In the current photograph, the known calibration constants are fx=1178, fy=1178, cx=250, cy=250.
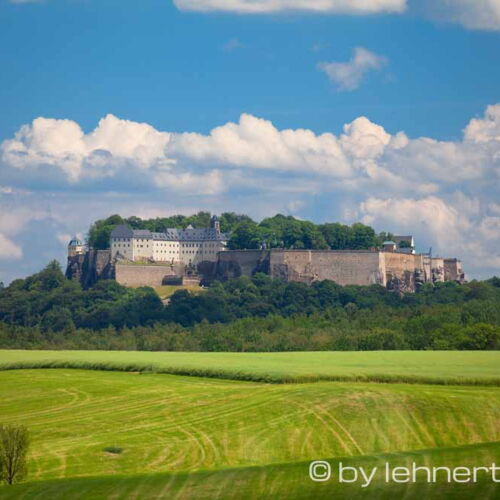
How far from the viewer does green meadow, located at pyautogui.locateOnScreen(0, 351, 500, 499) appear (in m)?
24.8

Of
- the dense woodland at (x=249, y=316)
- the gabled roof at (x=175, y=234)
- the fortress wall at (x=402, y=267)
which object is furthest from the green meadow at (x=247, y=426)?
the gabled roof at (x=175, y=234)

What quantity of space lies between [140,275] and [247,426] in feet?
330

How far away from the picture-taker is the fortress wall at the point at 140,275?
13400cm

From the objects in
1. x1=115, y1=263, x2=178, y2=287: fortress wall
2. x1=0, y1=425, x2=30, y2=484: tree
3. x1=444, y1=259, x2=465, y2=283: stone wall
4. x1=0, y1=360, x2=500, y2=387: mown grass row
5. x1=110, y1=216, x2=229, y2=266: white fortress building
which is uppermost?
x1=110, y1=216, x2=229, y2=266: white fortress building

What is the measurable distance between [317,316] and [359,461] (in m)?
85.2

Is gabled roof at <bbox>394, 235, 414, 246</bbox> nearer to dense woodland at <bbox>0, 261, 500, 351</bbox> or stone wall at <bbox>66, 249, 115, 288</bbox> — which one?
dense woodland at <bbox>0, 261, 500, 351</bbox>

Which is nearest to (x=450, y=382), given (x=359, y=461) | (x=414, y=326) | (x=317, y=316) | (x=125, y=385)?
(x=125, y=385)

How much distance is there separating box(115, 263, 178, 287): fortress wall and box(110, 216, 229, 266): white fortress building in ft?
11.1

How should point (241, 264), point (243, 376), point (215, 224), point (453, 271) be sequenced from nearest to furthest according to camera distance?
point (243, 376) < point (241, 264) < point (453, 271) < point (215, 224)

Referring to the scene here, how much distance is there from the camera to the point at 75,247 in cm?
15338

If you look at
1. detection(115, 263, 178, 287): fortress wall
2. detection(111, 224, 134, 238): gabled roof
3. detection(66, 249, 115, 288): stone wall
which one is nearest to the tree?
detection(115, 263, 178, 287): fortress wall

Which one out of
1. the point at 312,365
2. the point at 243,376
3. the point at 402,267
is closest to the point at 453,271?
the point at 402,267

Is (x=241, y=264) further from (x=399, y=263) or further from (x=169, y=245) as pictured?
(x=399, y=263)

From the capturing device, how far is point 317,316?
111938 millimetres
